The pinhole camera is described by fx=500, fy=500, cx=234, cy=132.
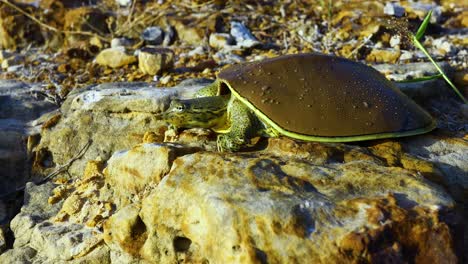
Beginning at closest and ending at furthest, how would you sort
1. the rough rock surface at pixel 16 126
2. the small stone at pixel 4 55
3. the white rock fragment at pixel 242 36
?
the rough rock surface at pixel 16 126 → the white rock fragment at pixel 242 36 → the small stone at pixel 4 55

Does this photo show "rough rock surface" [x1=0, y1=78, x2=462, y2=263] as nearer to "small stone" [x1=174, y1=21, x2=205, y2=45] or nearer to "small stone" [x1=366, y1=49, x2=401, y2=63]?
"small stone" [x1=366, y1=49, x2=401, y2=63]

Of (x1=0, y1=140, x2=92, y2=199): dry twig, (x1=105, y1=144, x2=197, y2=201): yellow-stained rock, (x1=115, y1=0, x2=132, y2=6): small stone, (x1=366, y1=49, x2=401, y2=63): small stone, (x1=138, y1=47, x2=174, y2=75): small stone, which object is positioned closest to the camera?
(x1=105, y1=144, x2=197, y2=201): yellow-stained rock

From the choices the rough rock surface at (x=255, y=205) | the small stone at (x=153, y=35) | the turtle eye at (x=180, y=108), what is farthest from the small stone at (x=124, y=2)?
the turtle eye at (x=180, y=108)

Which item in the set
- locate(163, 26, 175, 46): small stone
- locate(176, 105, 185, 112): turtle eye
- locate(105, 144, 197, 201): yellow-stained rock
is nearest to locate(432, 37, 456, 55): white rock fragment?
locate(163, 26, 175, 46): small stone

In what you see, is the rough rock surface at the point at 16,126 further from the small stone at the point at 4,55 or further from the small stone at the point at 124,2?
the small stone at the point at 124,2

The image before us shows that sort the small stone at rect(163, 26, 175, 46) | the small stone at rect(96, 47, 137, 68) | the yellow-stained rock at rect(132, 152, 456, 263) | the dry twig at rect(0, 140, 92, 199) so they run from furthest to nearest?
the small stone at rect(163, 26, 175, 46) < the small stone at rect(96, 47, 137, 68) < the dry twig at rect(0, 140, 92, 199) < the yellow-stained rock at rect(132, 152, 456, 263)

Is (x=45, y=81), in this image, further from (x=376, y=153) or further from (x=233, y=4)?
(x=376, y=153)
